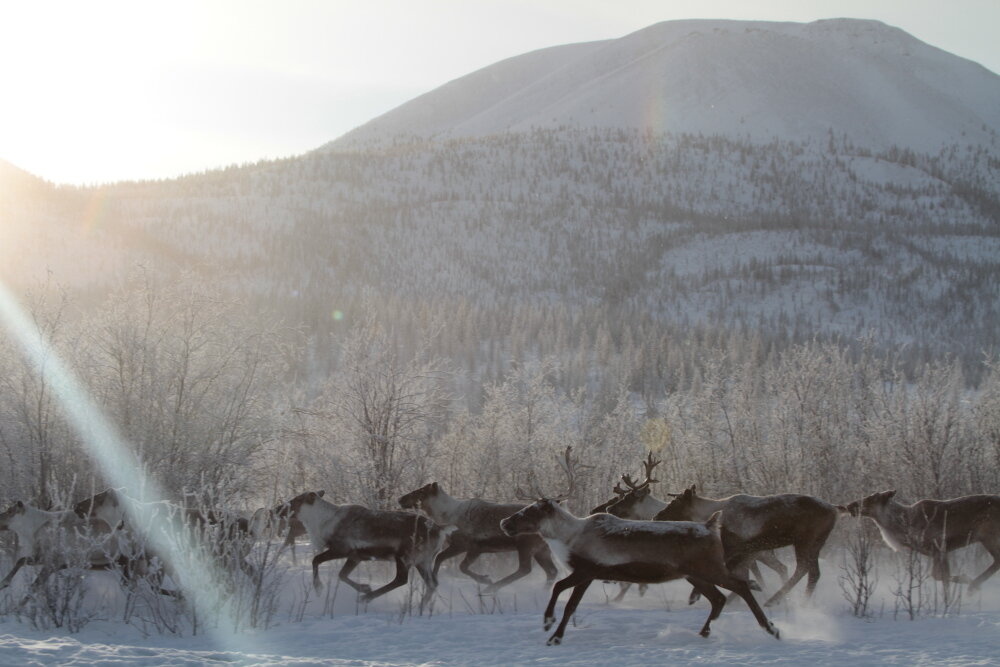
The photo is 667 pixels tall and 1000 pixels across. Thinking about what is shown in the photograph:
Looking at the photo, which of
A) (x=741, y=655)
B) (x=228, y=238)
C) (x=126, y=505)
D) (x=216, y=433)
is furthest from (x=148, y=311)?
(x=228, y=238)

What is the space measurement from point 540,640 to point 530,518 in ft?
4.07

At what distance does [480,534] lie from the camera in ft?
43.9

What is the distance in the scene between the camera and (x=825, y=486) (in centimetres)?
2116

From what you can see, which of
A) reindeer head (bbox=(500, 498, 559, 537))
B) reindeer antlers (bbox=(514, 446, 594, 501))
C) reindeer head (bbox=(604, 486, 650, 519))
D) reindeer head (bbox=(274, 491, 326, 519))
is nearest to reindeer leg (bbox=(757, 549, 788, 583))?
reindeer head (bbox=(604, 486, 650, 519))

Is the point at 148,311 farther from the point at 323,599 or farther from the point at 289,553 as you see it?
the point at 323,599

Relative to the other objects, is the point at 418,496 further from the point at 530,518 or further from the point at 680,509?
the point at 530,518

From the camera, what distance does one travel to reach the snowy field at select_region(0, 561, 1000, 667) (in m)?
8.01

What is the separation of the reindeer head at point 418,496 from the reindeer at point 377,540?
1.14 m

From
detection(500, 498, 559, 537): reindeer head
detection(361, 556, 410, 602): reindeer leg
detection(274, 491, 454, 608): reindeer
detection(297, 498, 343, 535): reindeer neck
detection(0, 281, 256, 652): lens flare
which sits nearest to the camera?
detection(500, 498, 559, 537): reindeer head

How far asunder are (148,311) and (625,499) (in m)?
11.1

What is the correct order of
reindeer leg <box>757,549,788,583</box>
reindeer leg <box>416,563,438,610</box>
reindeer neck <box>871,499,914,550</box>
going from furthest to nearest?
reindeer leg <box>757,549,788,583</box> → reindeer neck <box>871,499,914,550</box> → reindeer leg <box>416,563,438,610</box>

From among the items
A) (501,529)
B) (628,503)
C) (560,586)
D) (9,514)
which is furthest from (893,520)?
(9,514)

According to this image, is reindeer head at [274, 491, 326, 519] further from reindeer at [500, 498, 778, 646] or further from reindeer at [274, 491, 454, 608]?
reindeer at [500, 498, 778, 646]

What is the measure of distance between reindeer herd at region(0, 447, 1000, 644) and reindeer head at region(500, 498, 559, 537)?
0.6 inches
